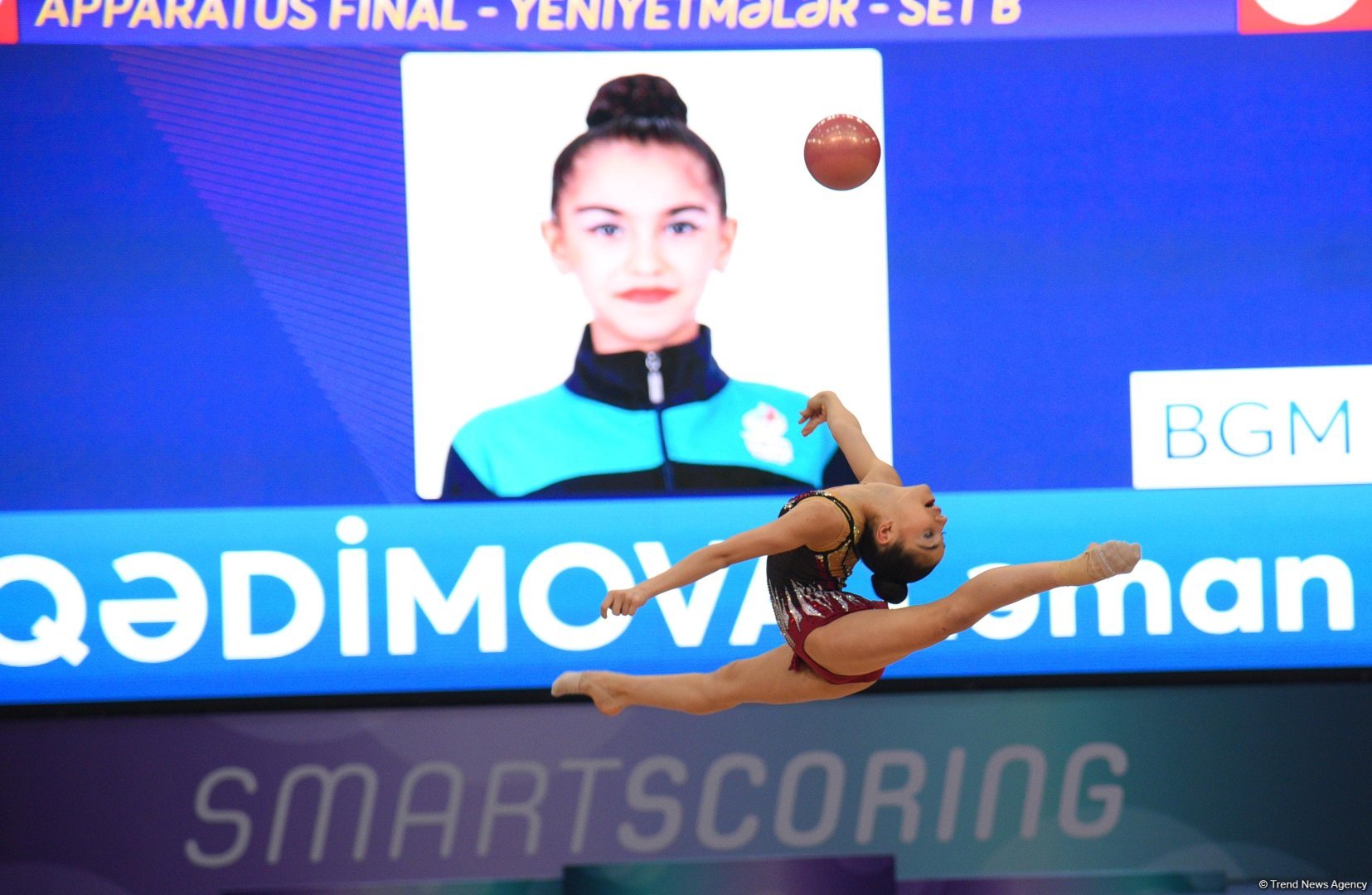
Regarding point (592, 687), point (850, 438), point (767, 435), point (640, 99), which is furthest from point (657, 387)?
point (592, 687)

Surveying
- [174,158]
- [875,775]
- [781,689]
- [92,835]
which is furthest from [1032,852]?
[174,158]

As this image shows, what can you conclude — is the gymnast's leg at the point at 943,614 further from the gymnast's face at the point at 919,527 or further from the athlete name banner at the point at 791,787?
the athlete name banner at the point at 791,787

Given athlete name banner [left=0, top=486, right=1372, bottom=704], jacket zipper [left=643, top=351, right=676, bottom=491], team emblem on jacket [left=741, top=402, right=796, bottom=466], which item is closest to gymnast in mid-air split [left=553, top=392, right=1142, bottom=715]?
team emblem on jacket [left=741, top=402, right=796, bottom=466]

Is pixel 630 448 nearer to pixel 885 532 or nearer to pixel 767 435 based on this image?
pixel 767 435

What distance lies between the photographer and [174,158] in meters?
5.08

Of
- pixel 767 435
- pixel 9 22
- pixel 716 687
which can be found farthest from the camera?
pixel 767 435

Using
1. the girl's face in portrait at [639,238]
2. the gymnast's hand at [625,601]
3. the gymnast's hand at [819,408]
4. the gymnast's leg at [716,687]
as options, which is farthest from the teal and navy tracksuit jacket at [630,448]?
the gymnast's hand at [625,601]

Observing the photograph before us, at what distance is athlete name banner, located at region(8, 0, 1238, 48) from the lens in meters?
5.12

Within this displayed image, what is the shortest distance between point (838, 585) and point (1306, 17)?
9.93 feet

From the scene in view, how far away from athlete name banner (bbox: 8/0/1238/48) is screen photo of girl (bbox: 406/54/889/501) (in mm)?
257

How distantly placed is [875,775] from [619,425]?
1.59 meters

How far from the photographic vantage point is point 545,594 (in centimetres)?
520

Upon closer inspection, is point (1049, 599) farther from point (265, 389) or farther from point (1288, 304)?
point (265, 389)

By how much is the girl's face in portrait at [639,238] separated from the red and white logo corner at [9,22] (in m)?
2.00
